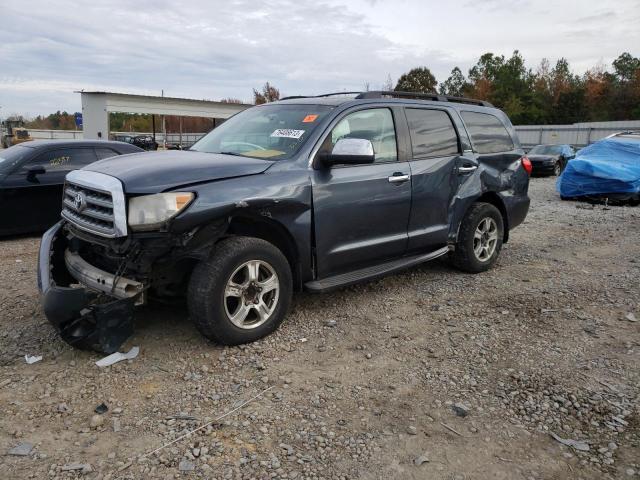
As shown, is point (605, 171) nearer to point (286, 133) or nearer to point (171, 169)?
point (286, 133)

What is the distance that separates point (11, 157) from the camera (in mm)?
7340

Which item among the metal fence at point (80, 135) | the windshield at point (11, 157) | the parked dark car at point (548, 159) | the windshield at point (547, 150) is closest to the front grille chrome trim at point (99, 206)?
the windshield at point (11, 157)

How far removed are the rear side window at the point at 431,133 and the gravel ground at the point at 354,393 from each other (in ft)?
4.65

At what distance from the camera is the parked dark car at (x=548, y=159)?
21.0 meters

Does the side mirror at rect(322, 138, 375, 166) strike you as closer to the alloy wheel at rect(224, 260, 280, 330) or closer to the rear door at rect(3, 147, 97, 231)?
the alloy wheel at rect(224, 260, 280, 330)

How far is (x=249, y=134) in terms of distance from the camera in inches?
179

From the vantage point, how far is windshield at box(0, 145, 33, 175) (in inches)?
280

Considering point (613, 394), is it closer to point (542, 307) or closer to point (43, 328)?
point (542, 307)

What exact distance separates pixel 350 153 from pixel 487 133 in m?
2.62

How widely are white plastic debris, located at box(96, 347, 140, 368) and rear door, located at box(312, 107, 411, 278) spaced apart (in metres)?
1.51

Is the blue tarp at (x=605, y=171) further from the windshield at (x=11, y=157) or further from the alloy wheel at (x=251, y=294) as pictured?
the windshield at (x=11, y=157)

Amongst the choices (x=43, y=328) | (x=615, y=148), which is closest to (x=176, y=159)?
(x=43, y=328)

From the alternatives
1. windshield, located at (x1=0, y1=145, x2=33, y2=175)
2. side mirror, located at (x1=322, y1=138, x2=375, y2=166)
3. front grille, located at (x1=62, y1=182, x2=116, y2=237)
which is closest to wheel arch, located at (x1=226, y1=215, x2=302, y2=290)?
side mirror, located at (x1=322, y1=138, x2=375, y2=166)

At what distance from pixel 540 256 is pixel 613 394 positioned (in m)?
3.79
